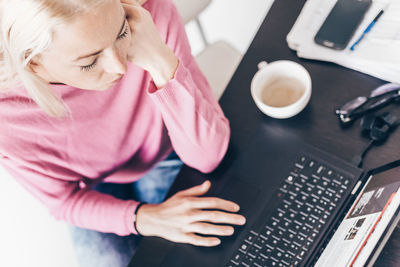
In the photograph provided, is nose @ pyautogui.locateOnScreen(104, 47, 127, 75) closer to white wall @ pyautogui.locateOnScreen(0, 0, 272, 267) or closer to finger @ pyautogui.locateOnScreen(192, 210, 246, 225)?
finger @ pyautogui.locateOnScreen(192, 210, 246, 225)

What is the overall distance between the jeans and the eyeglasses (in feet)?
1.72

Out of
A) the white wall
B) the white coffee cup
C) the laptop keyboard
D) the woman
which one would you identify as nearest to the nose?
the woman

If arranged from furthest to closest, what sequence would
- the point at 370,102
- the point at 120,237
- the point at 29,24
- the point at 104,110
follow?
the point at 120,237 → the point at 104,110 → the point at 370,102 → the point at 29,24

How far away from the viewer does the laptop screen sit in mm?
620

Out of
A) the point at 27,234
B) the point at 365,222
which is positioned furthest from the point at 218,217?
the point at 27,234

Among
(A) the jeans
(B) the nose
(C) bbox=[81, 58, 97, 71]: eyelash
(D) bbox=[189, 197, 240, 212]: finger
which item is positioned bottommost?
(A) the jeans

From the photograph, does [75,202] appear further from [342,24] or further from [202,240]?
[342,24]

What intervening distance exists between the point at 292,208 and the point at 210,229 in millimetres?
170

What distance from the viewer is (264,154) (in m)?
0.87

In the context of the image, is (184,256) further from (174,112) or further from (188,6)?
(188,6)

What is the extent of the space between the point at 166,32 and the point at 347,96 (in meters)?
0.42

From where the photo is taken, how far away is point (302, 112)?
878mm

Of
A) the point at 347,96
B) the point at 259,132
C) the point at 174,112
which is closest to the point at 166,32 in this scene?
the point at 174,112

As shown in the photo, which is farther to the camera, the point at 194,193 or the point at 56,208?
the point at 56,208
